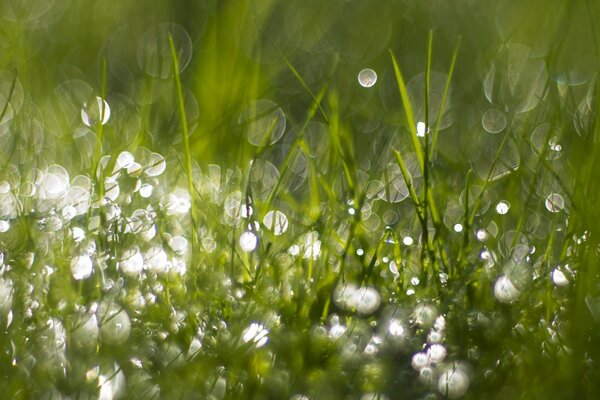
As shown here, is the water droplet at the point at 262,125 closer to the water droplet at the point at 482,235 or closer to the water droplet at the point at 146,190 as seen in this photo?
the water droplet at the point at 146,190

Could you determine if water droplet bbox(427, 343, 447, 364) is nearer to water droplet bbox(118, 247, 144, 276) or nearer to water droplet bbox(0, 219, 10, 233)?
water droplet bbox(118, 247, 144, 276)

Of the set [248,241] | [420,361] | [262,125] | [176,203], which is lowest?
[262,125]

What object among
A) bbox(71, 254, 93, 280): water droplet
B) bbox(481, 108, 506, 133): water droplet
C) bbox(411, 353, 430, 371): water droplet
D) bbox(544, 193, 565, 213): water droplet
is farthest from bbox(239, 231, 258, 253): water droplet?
bbox(481, 108, 506, 133): water droplet

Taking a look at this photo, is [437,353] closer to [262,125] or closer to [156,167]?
[156,167]

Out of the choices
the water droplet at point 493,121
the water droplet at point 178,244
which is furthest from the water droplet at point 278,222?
the water droplet at point 493,121

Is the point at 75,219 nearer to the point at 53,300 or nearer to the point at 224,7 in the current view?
the point at 53,300

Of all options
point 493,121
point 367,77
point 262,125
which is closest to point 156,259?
point 262,125
